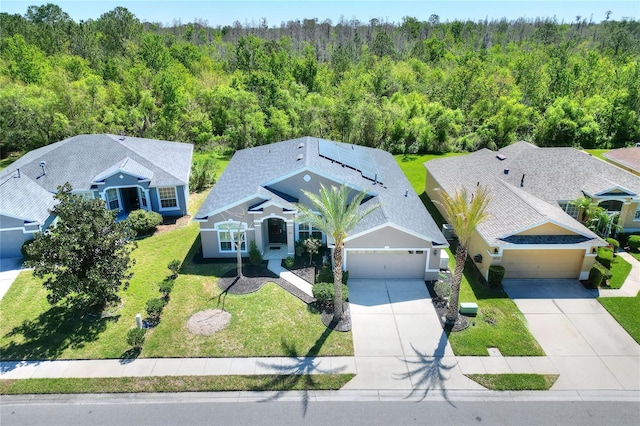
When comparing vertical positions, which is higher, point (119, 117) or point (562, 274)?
point (119, 117)

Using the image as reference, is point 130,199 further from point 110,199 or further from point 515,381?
point 515,381

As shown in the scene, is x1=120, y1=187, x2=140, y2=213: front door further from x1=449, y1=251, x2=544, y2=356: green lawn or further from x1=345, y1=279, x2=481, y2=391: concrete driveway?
x1=449, y1=251, x2=544, y2=356: green lawn

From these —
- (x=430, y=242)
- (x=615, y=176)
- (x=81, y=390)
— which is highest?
(x=615, y=176)

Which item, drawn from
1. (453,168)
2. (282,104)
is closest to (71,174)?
(282,104)

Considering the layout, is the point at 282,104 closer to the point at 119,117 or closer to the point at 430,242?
the point at 119,117

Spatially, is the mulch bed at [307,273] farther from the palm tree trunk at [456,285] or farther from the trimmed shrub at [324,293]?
the palm tree trunk at [456,285]

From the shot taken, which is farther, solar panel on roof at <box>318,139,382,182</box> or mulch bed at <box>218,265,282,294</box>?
solar panel on roof at <box>318,139,382,182</box>

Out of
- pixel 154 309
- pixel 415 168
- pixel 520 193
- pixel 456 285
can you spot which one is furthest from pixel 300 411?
pixel 415 168

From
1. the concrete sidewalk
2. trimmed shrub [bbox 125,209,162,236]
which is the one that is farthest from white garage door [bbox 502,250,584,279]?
trimmed shrub [bbox 125,209,162,236]
